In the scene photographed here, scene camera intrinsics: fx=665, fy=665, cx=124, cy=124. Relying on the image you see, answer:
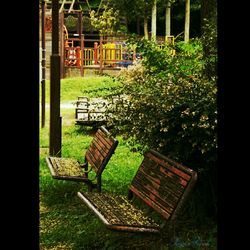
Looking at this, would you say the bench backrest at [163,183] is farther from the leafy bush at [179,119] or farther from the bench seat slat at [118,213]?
the leafy bush at [179,119]

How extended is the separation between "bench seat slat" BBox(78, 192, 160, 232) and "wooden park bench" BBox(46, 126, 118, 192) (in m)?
0.47

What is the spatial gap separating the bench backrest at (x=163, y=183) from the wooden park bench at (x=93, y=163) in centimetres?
69

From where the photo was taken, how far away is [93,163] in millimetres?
6602

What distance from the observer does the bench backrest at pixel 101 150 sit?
5883 mm

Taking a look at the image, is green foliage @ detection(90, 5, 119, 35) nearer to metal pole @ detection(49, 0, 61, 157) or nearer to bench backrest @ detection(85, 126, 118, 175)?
metal pole @ detection(49, 0, 61, 157)

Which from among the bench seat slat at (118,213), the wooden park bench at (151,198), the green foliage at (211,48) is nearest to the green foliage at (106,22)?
the green foliage at (211,48)

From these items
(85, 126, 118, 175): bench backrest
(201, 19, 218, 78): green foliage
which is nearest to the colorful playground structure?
(85, 126, 118, 175): bench backrest

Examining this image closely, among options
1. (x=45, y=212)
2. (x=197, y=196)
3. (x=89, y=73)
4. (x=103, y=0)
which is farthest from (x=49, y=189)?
(x=103, y=0)

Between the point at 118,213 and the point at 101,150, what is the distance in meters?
1.59

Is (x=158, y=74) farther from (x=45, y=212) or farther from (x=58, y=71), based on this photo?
(x=58, y=71)

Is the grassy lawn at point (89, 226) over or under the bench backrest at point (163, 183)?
under

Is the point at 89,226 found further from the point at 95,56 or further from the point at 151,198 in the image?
the point at 95,56

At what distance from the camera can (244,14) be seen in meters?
1.08

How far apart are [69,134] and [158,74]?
6450 millimetres
